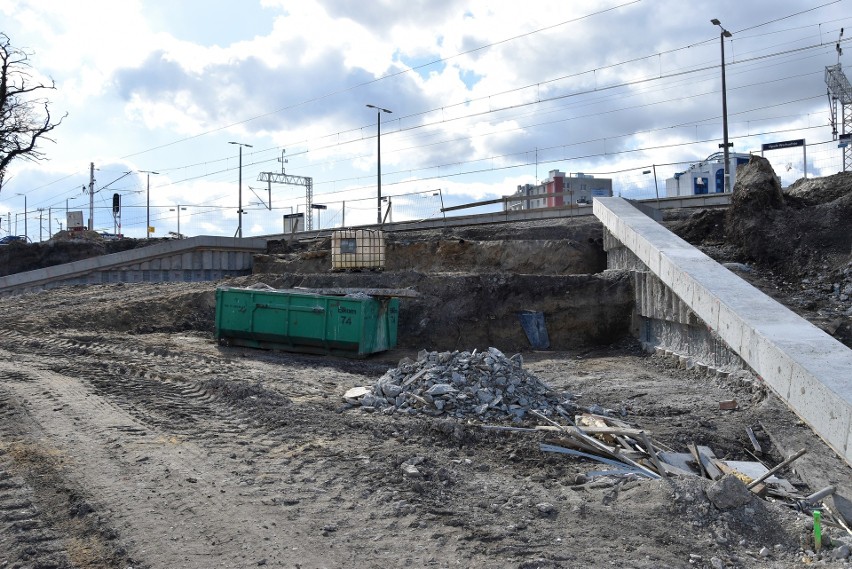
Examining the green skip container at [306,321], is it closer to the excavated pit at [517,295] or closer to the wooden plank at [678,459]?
the excavated pit at [517,295]

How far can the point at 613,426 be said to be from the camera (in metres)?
7.63

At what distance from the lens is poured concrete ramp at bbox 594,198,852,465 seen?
605cm

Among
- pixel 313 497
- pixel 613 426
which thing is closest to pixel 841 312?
pixel 613 426

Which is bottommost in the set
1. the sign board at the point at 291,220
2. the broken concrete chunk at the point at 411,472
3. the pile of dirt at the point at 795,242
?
the broken concrete chunk at the point at 411,472

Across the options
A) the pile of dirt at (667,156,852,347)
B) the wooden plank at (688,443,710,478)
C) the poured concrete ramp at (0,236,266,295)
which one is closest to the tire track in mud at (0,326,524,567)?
the wooden plank at (688,443,710,478)

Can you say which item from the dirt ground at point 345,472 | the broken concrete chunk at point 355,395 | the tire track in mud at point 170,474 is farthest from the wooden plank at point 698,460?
the broken concrete chunk at point 355,395

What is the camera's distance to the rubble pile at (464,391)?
27.7ft

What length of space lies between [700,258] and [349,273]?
12155mm

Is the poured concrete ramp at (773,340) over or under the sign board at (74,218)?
under

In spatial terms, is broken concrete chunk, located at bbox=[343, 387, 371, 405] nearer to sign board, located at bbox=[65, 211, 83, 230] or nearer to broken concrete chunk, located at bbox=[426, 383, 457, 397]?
broken concrete chunk, located at bbox=[426, 383, 457, 397]

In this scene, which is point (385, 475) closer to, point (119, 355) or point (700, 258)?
point (700, 258)

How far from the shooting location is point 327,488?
18.8ft

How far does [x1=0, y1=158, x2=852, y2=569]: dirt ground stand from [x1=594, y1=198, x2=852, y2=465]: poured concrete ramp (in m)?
0.70

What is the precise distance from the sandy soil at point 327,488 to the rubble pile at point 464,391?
369 millimetres
